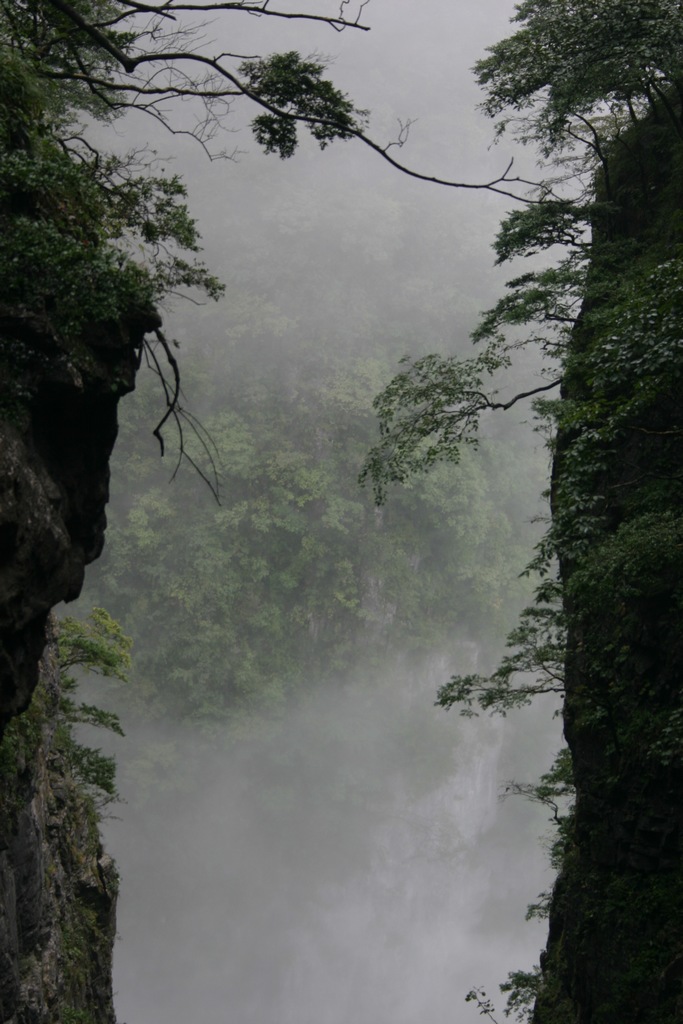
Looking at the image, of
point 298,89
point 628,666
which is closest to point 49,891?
point 628,666

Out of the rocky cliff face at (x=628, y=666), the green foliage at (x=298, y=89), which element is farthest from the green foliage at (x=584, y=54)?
the green foliage at (x=298, y=89)

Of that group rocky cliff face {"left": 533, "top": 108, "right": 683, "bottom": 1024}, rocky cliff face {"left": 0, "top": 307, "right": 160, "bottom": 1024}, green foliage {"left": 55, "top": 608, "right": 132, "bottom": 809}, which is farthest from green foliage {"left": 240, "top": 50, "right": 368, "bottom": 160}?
green foliage {"left": 55, "top": 608, "right": 132, "bottom": 809}

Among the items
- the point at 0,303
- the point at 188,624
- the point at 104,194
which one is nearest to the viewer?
the point at 0,303

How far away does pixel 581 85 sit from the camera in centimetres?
770

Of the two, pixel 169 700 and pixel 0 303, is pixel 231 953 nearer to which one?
pixel 169 700

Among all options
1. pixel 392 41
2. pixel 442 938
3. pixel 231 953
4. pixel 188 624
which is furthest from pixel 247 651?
pixel 392 41

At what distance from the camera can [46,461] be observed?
5457 millimetres

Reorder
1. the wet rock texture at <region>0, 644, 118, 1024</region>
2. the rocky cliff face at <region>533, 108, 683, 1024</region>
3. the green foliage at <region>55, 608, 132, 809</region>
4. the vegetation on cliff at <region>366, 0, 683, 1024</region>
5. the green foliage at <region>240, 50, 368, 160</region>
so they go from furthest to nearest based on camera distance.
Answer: the green foliage at <region>55, 608, 132, 809</region> → the wet rock texture at <region>0, 644, 118, 1024</region> → the green foliage at <region>240, 50, 368, 160</region> → the vegetation on cliff at <region>366, 0, 683, 1024</region> → the rocky cliff face at <region>533, 108, 683, 1024</region>

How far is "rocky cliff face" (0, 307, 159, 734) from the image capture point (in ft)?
15.0

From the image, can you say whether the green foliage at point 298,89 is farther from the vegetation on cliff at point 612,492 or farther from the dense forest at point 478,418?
the vegetation on cliff at point 612,492

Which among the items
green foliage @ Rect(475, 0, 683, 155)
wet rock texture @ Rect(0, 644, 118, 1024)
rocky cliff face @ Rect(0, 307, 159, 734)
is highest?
green foliage @ Rect(475, 0, 683, 155)

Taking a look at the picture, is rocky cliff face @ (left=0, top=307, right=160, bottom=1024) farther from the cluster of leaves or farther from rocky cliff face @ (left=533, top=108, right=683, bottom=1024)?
rocky cliff face @ (left=533, top=108, right=683, bottom=1024)

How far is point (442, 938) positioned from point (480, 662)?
11070 mm

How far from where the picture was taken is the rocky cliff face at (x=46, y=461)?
4.57 metres
